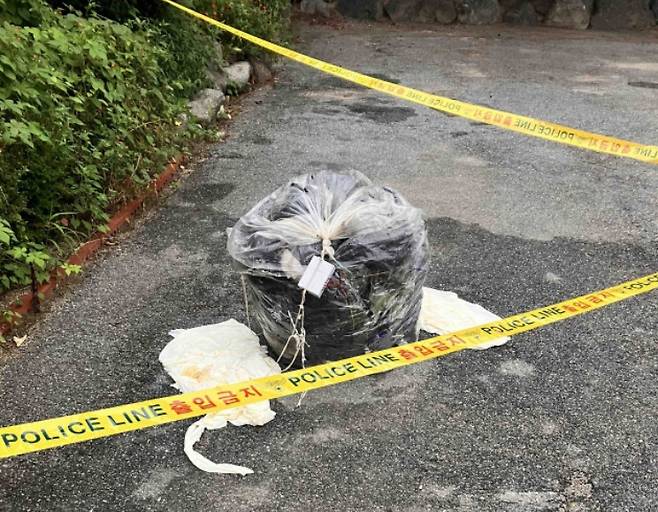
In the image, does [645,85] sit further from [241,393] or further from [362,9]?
[241,393]

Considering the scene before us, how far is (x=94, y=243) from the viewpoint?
14.1 ft

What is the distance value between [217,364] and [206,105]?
4.12 meters

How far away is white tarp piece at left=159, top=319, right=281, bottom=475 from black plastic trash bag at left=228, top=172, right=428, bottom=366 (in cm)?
14

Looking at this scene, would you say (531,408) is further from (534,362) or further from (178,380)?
(178,380)

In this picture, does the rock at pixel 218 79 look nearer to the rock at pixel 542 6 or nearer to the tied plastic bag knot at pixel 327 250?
the tied plastic bag knot at pixel 327 250

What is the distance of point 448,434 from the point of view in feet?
9.24

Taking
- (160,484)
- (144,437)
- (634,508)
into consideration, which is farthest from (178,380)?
(634,508)

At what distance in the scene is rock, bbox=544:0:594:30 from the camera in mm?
12703

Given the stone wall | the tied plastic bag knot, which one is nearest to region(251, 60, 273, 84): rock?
the stone wall

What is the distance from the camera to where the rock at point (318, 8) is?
1308cm

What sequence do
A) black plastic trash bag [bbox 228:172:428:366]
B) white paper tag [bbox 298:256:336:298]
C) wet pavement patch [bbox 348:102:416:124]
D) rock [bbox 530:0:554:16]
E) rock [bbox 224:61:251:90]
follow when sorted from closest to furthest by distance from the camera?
white paper tag [bbox 298:256:336:298], black plastic trash bag [bbox 228:172:428:366], wet pavement patch [bbox 348:102:416:124], rock [bbox 224:61:251:90], rock [bbox 530:0:554:16]

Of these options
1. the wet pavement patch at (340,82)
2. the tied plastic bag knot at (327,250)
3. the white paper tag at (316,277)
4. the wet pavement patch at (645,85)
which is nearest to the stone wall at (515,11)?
the wet pavement patch at (645,85)

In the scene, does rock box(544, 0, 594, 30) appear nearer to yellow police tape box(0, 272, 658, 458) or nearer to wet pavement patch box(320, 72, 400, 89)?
wet pavement patch box(320, 72, 400, 89)

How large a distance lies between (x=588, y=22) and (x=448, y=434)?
12.0 m
